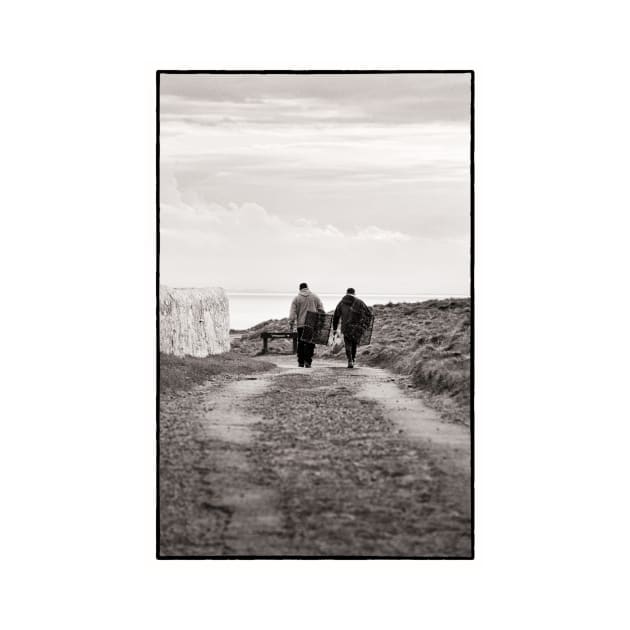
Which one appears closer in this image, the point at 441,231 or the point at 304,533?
the point at 304,533

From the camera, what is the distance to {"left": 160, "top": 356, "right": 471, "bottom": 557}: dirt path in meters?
10.4

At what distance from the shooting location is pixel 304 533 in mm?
10398

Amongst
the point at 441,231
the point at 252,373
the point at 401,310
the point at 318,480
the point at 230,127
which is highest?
the point at 230,127

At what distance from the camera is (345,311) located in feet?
37.8

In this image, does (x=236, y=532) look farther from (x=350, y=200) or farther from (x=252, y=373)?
(x=350, y=200)

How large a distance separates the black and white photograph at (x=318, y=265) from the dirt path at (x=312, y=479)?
0.02 meters

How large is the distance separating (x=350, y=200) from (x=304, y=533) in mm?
3436

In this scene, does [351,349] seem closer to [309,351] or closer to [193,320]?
[309,351]

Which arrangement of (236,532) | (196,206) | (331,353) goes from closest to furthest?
(236,532), (196,206), (331,353)

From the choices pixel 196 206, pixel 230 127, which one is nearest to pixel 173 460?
pixel 196 206

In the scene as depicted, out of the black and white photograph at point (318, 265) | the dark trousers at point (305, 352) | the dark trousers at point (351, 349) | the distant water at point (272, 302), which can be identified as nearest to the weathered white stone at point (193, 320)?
the black and white photograph at point (318, 265)

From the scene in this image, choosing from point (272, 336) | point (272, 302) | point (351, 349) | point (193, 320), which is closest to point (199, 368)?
point (193, 320)

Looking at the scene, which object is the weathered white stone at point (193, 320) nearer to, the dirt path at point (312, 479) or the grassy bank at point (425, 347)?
the grassy bank at point (425, 347)

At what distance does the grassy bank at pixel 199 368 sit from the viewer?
11195mm
